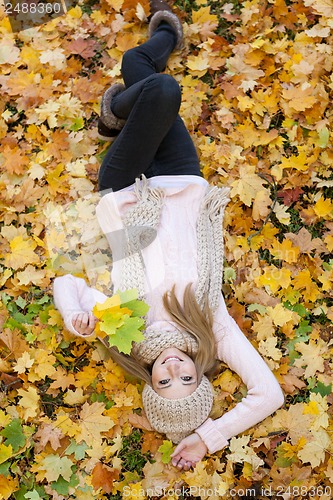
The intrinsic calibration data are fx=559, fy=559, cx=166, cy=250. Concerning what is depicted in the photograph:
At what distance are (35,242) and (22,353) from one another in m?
0.76

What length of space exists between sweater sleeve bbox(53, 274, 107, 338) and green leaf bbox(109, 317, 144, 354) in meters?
0.28

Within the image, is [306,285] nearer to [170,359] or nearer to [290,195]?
[290,195]

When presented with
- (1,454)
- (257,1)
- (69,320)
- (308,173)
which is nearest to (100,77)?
(257,1)

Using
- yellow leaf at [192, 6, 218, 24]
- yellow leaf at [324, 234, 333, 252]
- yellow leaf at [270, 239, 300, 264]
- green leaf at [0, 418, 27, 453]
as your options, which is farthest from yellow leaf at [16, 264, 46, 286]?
yellow leaf at [192, 6, 218, 24]

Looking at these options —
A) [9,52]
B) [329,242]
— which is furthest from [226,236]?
[9,52]

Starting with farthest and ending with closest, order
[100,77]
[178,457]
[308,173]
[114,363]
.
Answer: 1. [100,77]
2. [308,173]
3. [114,363]
4. [178,457]

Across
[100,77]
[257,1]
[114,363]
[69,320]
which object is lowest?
[114,363]

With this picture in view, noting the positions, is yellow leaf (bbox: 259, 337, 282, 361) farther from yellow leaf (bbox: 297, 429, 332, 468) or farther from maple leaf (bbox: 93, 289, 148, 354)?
maple leaf (bbox: 93, 289, 148, 354)

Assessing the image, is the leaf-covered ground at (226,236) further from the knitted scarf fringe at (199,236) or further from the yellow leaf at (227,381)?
the knitted scarf fringe at (199,236)

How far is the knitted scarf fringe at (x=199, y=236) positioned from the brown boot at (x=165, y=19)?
4.45 ft

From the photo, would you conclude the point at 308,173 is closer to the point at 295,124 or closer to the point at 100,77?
the point at 295,124

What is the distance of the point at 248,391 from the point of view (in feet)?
10.5

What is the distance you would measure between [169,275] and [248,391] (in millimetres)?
804

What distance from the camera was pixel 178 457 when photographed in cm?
312
